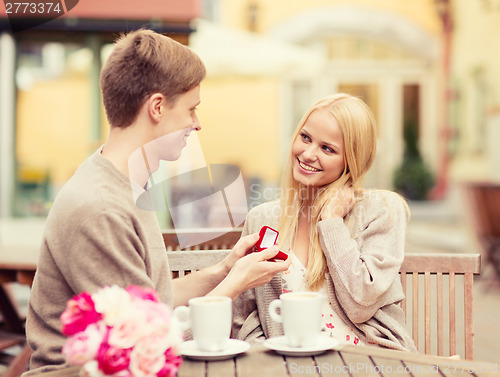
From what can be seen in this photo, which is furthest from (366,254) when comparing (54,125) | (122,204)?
(54,125)

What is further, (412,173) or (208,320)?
(412,173)

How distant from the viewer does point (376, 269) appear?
191 centimetres

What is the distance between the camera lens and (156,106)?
5.13 ft

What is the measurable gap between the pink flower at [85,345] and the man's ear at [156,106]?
0.55m

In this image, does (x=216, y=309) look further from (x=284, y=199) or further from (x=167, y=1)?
(x=167, y=1)

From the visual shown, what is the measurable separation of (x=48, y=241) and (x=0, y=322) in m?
2.21

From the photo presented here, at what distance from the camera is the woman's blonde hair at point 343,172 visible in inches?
79.3

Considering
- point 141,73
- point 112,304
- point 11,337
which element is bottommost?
point 11,337

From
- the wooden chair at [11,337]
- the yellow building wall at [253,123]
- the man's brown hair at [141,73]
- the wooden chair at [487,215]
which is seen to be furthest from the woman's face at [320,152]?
the yellow building wall at [253,123]

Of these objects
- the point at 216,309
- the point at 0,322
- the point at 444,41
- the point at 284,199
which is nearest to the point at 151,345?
the point at 216,309

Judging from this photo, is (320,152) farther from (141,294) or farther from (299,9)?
(299,9)

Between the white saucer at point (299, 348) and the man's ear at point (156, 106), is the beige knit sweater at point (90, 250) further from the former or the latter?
the white saucer at point (299, 348)

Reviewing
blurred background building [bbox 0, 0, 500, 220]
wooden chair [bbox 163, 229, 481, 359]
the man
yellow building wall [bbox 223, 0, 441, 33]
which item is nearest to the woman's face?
wooden chair [bbox 163, 229, 481, 359]

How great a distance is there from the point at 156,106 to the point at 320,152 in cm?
62
